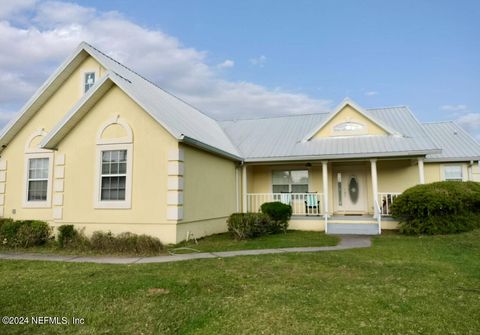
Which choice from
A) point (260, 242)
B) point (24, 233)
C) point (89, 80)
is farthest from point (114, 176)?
point (260, 242)

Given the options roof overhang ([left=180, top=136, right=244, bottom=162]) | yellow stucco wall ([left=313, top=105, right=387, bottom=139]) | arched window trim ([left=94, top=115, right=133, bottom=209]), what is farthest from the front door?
arched window trim ([left=94, top=115, right=133, bottom=209])

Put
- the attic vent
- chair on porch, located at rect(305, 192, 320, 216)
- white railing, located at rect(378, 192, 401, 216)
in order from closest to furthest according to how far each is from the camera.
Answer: white railing, located at rect(378, 192, 401, 216) → chair on porch, located at rect(305, 192, 320, 216) → the attic vent

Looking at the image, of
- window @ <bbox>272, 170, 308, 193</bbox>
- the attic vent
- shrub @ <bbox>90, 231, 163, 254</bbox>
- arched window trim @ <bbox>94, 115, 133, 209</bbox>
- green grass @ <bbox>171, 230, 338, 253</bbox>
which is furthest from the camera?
window @ <bbox>272, 170, 308, 193</bbox>

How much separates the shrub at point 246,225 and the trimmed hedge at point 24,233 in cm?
646

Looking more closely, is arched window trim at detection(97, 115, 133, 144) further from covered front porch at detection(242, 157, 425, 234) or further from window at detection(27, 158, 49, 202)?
covered front porch at detection(242, 157, 425, 234)

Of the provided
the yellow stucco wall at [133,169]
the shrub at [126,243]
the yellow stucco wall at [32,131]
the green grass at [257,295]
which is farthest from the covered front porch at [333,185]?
the yellow stucco wall at [32,131]

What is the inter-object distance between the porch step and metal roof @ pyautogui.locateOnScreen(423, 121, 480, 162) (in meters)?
4.93

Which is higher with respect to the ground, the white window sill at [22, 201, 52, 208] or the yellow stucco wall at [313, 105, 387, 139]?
the yellow stucco wall at [313, 105, 387, 139]

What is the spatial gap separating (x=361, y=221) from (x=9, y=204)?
585 inches

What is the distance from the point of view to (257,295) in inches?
212

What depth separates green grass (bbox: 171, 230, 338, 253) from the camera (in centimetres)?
1009

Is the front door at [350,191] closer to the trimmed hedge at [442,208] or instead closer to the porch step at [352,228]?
the porch step at [352,228]

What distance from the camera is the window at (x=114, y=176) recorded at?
10.9 meters

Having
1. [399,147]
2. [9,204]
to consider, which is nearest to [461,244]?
[399,147]
